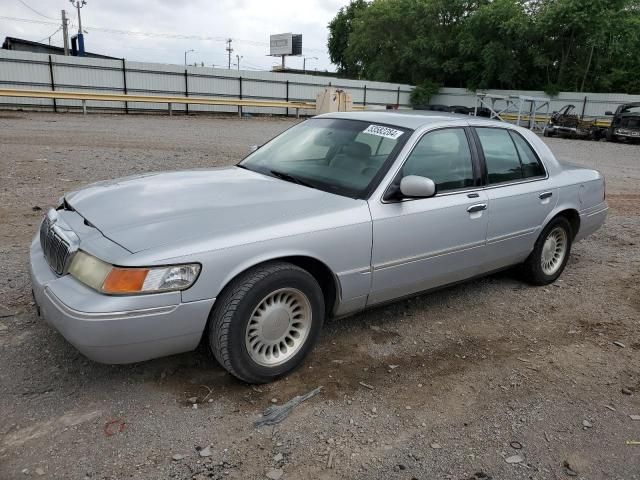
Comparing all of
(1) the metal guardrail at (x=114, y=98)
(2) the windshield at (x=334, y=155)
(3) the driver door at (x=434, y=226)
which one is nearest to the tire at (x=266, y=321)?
(3) the driver door at (x=434, y=226)

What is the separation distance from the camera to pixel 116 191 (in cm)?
347

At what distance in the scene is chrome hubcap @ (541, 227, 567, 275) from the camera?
4.95m

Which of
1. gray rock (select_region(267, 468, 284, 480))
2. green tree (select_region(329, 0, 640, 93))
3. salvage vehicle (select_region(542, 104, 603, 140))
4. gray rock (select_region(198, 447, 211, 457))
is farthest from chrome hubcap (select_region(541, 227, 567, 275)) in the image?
green tree (select_region(329, 0, 640, 93))

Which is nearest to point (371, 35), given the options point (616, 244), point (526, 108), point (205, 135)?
point (526, 108)

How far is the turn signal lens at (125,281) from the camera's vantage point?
101 inches

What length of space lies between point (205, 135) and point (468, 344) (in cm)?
1392

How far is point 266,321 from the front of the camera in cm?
303

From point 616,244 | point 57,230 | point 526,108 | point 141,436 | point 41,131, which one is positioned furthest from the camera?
point 526,108

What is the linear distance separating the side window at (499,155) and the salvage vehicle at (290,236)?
0.02m

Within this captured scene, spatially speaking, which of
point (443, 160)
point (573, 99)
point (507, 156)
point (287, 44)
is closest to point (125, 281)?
point (443, 160)

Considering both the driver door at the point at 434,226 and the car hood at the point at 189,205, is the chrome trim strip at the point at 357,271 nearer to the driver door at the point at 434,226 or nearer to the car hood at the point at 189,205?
the driver door at the point at 434,226

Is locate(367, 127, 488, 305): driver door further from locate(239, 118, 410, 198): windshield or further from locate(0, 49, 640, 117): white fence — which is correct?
locate(0, 49, 640, 117): white fence

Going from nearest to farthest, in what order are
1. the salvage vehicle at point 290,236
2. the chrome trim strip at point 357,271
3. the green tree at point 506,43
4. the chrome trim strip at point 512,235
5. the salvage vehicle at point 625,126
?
the salvage vehicle at point 290,236 < the chrome trim strip at point 357,271 < the chrome trim strip at point 512,235 < the salvage vehicle at point 625,126 < the green tree at point 506,43

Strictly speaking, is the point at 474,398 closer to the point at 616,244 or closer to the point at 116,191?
the point at 116,191
